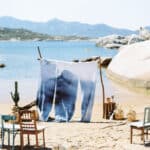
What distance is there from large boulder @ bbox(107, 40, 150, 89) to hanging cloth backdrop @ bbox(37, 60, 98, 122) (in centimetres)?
1371

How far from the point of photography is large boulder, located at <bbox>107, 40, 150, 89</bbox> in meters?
32.3

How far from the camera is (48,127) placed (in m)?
16.4

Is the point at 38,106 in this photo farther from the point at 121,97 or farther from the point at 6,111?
the point at 121,97

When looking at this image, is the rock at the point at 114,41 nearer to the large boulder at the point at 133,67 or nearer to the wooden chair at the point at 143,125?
the large boulder at the point at 133,67

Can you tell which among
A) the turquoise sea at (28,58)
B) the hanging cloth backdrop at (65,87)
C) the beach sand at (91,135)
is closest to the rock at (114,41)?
the turquoise sea at (28,58)

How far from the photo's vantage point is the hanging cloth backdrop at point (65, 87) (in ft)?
59.0

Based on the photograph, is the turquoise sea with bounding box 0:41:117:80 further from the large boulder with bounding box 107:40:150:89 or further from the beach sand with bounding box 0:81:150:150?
the beach sand with bounding box 0:81:150:150

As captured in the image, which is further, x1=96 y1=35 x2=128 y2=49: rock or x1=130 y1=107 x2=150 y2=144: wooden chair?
x1=96 y1=35 x2=128 y2=49: rock

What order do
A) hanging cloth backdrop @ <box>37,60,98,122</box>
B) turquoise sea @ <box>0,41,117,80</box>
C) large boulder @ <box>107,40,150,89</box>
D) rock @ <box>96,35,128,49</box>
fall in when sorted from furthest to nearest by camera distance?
rock @ <box>96,35,128,49</box>, turquoise sea @ <box>0,41,117,80</box>, large boulder @ <box>107,40,150,89</box>, hanging cloth backdrop @ <box>37,60,98,122</box>

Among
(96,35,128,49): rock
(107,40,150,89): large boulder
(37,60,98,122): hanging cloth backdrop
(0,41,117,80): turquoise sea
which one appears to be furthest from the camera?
(96,35,128,49): rock

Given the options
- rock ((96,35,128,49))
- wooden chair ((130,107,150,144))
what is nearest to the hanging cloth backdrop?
wooden chair ((130,107,150,144))

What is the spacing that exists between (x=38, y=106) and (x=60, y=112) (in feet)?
2.86

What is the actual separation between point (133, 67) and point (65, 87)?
1708 centimetres

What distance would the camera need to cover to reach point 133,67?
34.7m
